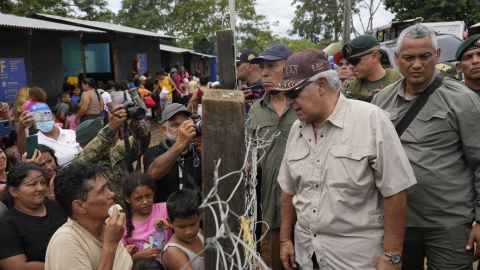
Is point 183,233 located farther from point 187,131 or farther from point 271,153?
point 271,153

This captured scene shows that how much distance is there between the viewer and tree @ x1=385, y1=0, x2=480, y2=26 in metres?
19.7

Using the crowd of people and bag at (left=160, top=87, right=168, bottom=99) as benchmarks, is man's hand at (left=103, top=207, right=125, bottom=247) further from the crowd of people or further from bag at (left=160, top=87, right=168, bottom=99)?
bag at (left=160, top=87, right=168, bottom=99)

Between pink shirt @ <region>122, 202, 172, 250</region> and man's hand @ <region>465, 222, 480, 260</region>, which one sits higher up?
man's hand @ <region>465, 222, 480, 260</region>

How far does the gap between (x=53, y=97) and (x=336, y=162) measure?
11.2 m

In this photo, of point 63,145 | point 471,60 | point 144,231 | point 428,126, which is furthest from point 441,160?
point 63,145

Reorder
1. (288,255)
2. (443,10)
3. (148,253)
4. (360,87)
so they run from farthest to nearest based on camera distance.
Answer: (443,10)
(360,87)
(148,253)
(288,255)

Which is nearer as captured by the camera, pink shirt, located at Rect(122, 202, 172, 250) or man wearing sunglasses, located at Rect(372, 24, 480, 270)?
man wearing sunglasses, located at Rect(372, 24, 480, 270)

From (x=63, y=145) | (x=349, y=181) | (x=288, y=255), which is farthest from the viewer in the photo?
(x=63, y=145)

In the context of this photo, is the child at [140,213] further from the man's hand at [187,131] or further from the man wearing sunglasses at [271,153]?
the man wearing sunglasses at [271,153]

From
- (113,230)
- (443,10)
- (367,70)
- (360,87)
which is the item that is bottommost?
(113,230)

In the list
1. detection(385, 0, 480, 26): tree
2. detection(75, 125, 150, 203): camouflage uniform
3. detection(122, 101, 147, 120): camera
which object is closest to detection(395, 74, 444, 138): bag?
detection(122, 101, 147, 120): camera

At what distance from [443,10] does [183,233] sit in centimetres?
2080

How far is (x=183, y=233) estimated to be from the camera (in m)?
2.54

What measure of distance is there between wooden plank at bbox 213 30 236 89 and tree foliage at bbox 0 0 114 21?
19.4m
